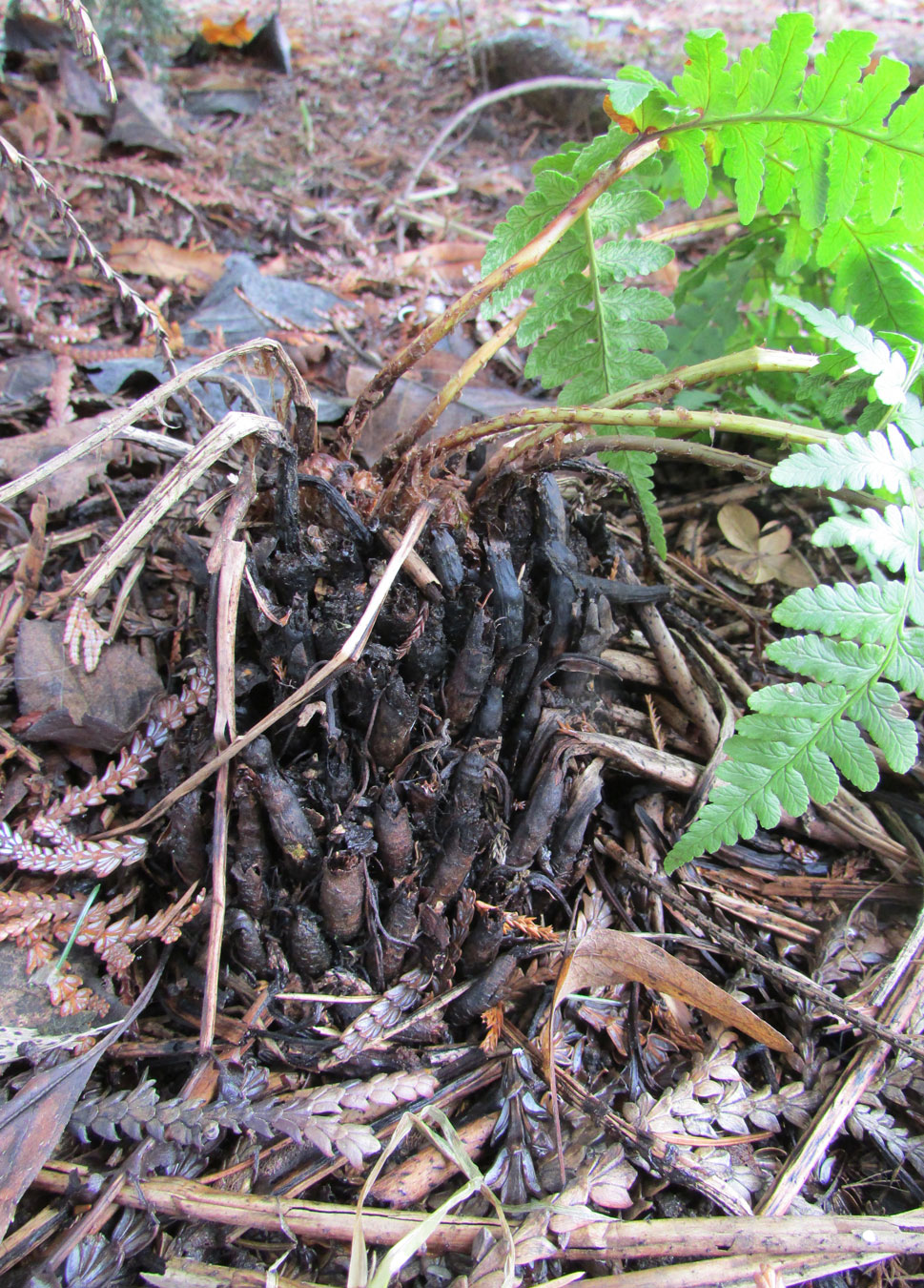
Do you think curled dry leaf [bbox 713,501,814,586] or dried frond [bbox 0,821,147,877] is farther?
curled dry leaf [bbox 713,501,814,586]

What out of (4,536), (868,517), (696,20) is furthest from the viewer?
(696,20)

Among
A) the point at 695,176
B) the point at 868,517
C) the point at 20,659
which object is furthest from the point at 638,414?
the point at 20,659

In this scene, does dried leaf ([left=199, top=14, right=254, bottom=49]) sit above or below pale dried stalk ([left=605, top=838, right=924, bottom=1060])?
above

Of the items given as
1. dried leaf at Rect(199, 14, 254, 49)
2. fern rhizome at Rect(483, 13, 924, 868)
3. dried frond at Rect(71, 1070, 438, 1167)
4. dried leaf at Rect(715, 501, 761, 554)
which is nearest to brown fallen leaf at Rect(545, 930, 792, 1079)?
fern rhizome at Rect(483, 13, 924, 868)

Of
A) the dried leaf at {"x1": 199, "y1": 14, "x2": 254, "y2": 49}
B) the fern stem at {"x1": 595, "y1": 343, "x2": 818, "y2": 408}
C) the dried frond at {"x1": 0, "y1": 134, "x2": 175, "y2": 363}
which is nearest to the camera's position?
the dried frond at {"x1": 0, "y1": 134, "x2": 175, "y2": 363}

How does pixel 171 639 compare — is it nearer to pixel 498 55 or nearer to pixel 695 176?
pixel 695 176

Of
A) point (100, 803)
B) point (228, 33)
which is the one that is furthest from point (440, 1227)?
point (228, 33)

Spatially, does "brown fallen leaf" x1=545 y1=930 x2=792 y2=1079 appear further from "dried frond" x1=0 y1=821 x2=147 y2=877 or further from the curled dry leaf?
the curled dry leaf

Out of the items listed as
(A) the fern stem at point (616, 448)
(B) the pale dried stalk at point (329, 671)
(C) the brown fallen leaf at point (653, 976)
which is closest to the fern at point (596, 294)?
(A) the fern stem at point (616, 448)
